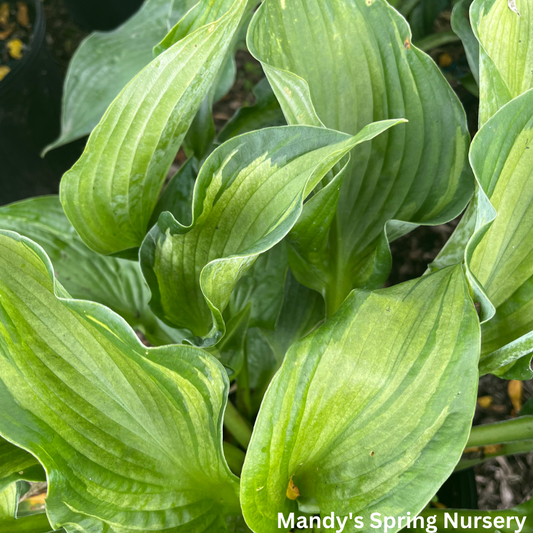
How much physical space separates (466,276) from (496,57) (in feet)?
0.76

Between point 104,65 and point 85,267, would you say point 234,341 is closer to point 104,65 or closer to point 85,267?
point 85,267

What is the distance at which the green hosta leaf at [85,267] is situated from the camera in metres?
0.68

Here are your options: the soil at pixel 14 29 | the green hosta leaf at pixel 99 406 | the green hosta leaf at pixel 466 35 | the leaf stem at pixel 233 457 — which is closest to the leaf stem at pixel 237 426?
the leaf stem at pixel 233 457

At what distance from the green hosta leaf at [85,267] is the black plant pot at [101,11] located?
832 millimetres

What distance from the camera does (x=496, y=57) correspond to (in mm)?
497

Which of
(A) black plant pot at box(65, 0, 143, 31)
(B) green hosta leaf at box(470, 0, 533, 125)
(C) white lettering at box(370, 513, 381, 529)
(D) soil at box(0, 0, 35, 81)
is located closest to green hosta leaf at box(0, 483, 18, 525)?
(C) white lettering at box(370, 513, 381, 529)

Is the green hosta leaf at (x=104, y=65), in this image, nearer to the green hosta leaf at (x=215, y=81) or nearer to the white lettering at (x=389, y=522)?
the green hosta leaf at (x=215, y=81)

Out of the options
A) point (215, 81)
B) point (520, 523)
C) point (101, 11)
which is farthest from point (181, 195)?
point (101, 11)

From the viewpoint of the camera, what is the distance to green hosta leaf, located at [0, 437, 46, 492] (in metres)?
0.48

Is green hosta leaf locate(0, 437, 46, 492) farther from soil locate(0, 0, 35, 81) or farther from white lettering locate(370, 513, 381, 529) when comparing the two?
soil locate(0, 0, 35, 81)

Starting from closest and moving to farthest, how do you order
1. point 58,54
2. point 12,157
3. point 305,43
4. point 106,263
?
point 305,43, point 106,263, point 12,157, point 58,54

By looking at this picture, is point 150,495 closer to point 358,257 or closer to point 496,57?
point 358,257

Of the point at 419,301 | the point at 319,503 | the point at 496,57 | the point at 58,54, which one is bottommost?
the point at 319,503

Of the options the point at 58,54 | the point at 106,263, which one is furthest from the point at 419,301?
the point at 58,54
